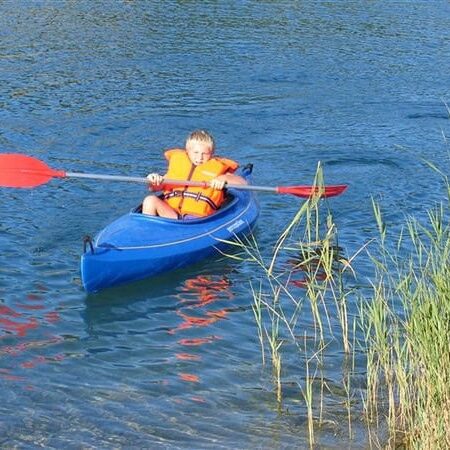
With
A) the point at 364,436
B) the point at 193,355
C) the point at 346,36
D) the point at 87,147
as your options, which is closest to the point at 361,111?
the point at 87,147

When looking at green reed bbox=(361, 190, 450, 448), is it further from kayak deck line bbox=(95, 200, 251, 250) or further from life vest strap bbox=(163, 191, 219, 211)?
life vest strap bbox=(163, 191, 219, 211)

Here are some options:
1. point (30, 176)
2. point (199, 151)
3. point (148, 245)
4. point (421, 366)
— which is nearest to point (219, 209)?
point (199, 151)

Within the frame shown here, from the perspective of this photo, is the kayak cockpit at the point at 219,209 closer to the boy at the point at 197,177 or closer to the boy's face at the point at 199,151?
the boy at the point at 197,177

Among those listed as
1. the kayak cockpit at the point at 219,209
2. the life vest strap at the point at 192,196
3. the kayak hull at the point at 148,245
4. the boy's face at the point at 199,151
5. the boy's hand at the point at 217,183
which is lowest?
the kayak hull at the point at 148,245

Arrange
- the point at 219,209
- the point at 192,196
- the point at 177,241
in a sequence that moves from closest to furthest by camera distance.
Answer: the point at 177,241
the point at 192,196
the point at 219,209

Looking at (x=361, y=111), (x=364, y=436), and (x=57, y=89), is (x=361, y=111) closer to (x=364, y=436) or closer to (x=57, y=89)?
(x=57, y=89)

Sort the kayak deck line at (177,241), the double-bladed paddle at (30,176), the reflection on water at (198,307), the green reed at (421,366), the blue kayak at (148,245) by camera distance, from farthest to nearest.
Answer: the double-bladed paddle at (30,176) < the kayak deck line at (177,241) < the blue kayak at (148,245) < the reflection on water at (198,307) < the green reed at (421,366)

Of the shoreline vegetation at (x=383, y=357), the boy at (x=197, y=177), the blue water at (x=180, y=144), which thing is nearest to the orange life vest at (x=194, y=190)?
the boy at (x=197, y=177)

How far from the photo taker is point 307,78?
48.3 ft

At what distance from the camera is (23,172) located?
835 cm

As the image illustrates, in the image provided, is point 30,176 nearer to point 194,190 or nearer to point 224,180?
point 194,190

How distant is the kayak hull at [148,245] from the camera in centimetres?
743

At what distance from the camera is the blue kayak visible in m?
7.43

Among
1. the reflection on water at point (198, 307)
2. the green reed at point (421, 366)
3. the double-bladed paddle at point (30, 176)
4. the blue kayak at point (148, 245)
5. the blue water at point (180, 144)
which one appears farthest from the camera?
the double-bladed paddle at point (30, 176)
